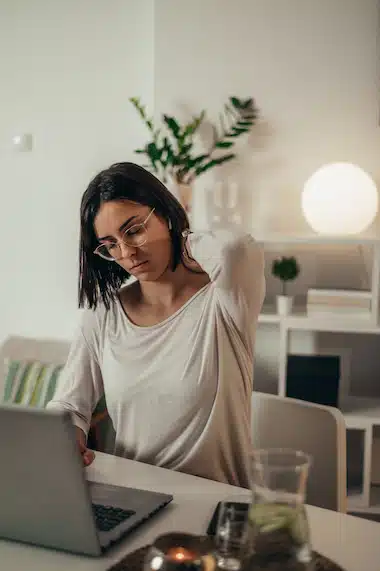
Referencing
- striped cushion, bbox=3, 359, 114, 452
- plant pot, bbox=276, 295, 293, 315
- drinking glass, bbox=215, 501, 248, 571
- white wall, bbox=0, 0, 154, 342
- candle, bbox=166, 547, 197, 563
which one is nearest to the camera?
candle, bbox=166, 547, 197, 563

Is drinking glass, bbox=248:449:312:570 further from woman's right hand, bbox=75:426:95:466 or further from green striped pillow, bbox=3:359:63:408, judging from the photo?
green striped pillow, bbox=3:359:63:408

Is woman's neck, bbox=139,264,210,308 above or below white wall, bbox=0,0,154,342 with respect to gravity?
below

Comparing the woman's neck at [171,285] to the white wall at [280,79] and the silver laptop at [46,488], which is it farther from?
the white wall at [280,79]

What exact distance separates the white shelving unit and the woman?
1023 mm

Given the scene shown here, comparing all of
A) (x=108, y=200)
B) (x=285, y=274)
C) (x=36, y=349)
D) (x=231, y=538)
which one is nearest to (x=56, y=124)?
(x=36, y=349)

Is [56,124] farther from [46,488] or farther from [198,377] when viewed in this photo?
[46,488]

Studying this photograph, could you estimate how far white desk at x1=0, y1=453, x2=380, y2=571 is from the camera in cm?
103

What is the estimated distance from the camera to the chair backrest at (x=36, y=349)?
10.2 feet

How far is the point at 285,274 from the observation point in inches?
106

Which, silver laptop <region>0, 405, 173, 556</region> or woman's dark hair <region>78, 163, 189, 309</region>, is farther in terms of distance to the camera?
woman's dark hair <region>78, 163, 189, 309</region>

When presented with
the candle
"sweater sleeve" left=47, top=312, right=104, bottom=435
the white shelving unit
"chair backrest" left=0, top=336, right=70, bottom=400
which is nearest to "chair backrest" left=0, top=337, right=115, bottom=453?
"chair backrest" left=0, top=336, right=70, bottom=400

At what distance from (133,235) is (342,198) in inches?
48.8

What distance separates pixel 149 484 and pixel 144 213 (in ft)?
1.88

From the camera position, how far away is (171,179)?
9.28ft
